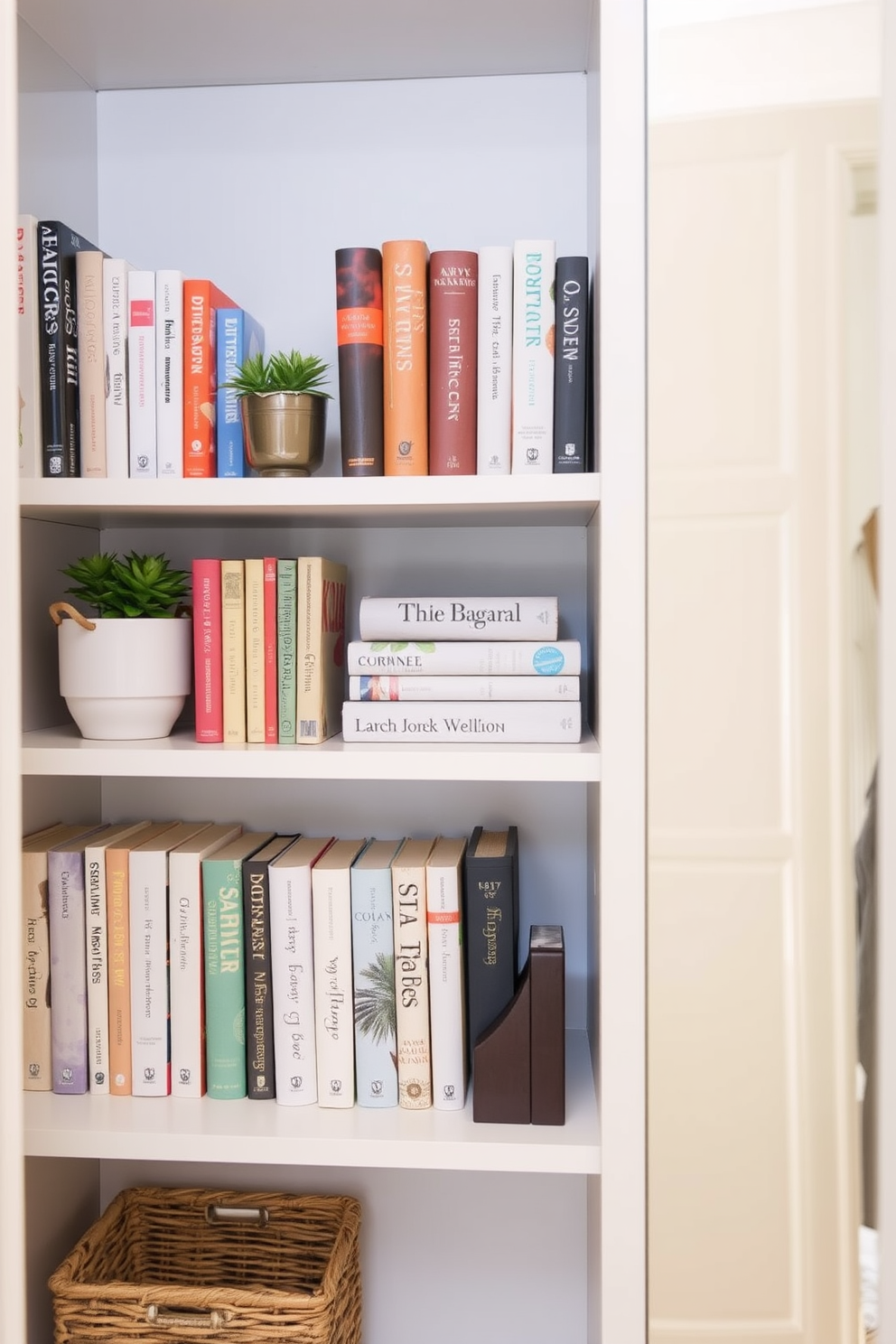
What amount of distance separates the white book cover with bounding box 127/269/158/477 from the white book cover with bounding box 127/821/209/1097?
0.43 metres

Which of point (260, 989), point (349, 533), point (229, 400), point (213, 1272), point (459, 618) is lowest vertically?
point (213, 1272)

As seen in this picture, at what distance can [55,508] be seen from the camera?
114 cm

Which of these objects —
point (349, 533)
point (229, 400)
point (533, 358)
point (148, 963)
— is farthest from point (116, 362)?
point (148, 963)

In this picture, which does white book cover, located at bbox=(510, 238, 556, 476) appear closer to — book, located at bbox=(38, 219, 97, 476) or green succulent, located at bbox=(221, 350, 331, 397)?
green succulent, located at bbox=(221, 350, 331, 397)

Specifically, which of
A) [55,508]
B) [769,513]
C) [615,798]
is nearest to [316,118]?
[55,508]

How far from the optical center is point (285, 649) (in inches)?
45.7

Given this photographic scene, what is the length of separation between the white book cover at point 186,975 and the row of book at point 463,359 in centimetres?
47

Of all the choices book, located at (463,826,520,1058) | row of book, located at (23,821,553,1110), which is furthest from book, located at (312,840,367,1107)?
book, located at (463,826,520,1058)

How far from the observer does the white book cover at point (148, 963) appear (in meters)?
1.17

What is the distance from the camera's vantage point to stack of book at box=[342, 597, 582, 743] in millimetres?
1115

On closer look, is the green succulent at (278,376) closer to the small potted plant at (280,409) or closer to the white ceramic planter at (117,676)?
the small potted plant at (280,409)

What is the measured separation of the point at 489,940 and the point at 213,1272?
1.99 feet

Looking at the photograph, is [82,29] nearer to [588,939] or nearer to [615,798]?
[615,798]

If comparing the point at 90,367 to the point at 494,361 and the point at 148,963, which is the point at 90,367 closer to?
the point at 494,361
